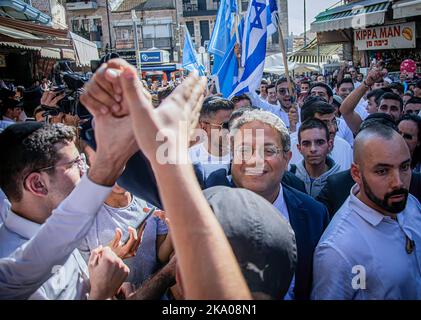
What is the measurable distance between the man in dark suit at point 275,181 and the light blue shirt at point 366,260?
0.21 metres

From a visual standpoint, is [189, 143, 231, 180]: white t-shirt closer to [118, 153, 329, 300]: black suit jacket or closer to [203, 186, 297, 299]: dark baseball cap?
[118, 153, 329, 300]: black suit jacket

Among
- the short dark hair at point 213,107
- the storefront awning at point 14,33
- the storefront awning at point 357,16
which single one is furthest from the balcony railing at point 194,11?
the short dark hair at point 213,107

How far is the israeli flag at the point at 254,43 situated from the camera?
471 cm

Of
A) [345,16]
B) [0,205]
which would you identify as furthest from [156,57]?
[0,205]

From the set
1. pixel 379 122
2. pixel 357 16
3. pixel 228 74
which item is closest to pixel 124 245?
pixel 379 122

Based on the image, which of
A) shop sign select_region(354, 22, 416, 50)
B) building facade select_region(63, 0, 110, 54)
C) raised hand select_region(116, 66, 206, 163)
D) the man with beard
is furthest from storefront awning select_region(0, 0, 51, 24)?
building facade select_region(63, 0, 110, 54)

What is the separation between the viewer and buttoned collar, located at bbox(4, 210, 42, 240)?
5.04 feet

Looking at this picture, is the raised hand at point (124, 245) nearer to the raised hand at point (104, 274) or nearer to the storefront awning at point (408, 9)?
the raised hand at point (104, 274)

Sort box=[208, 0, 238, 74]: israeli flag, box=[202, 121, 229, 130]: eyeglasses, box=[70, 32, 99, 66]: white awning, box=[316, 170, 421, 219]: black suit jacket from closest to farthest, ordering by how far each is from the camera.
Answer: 1. box=[316, 170, 421, 219]: black suit jacket
2. box=[202, 121, 229, 130]: eyeglasses
3. box=[208, 0, 238, 74]: israeli flag
4. box=[70, 32, 99, 66]: white awning

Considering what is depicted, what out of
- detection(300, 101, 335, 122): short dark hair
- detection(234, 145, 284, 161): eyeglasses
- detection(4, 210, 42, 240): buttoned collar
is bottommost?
detection(4, 210, 42, 240): buttoned collar

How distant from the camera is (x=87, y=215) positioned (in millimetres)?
1240

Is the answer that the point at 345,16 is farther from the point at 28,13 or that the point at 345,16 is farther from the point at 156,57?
the point at 156,57

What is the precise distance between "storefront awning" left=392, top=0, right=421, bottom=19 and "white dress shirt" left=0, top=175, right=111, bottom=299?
8.45 m
